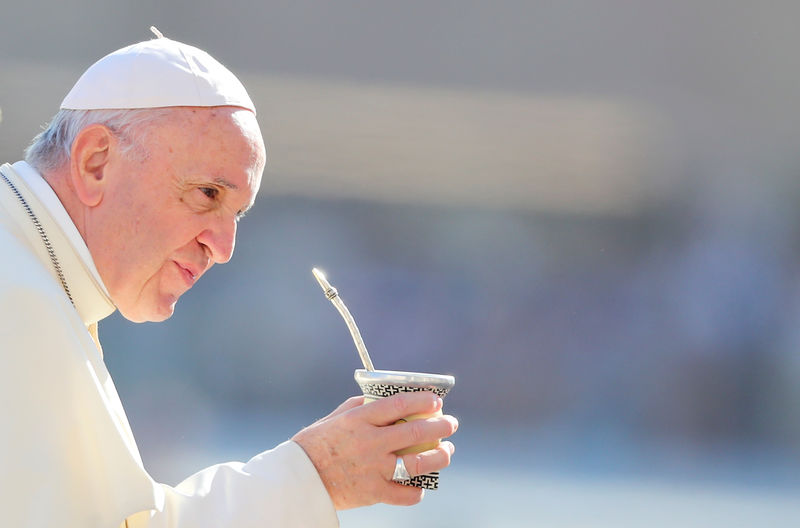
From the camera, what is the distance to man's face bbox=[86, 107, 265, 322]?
4.56 feet

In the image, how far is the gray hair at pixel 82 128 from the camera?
1.41 m

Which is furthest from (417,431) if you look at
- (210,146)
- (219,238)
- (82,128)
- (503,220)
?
(503,220)

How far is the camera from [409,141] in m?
6.40

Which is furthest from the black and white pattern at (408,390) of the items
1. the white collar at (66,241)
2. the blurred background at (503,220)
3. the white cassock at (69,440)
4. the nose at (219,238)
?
the blurred background at (503,220)

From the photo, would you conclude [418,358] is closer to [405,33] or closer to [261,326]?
[261,326]

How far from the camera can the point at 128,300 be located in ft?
4.72

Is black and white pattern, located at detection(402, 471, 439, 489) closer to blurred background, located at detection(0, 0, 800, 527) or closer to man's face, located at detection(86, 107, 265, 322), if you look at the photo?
man's face, located at detection(86, 107, 265, 322)

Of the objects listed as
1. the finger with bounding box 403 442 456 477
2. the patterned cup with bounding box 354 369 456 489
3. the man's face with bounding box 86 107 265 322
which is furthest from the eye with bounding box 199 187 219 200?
the finger with bounding box 403 442 456 477

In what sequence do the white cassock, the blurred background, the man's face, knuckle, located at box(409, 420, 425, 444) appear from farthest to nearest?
the blurred background, the man's face, knuckle, located at box(409, 420, 425, 444), the white cassock

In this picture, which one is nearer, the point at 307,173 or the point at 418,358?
the point at 418,358

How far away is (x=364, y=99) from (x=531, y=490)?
108 inches

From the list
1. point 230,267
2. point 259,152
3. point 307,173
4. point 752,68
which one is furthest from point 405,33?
point 259,152

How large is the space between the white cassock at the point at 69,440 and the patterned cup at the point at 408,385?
0.13 m

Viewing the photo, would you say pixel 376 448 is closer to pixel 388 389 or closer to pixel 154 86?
pixel 388 389
